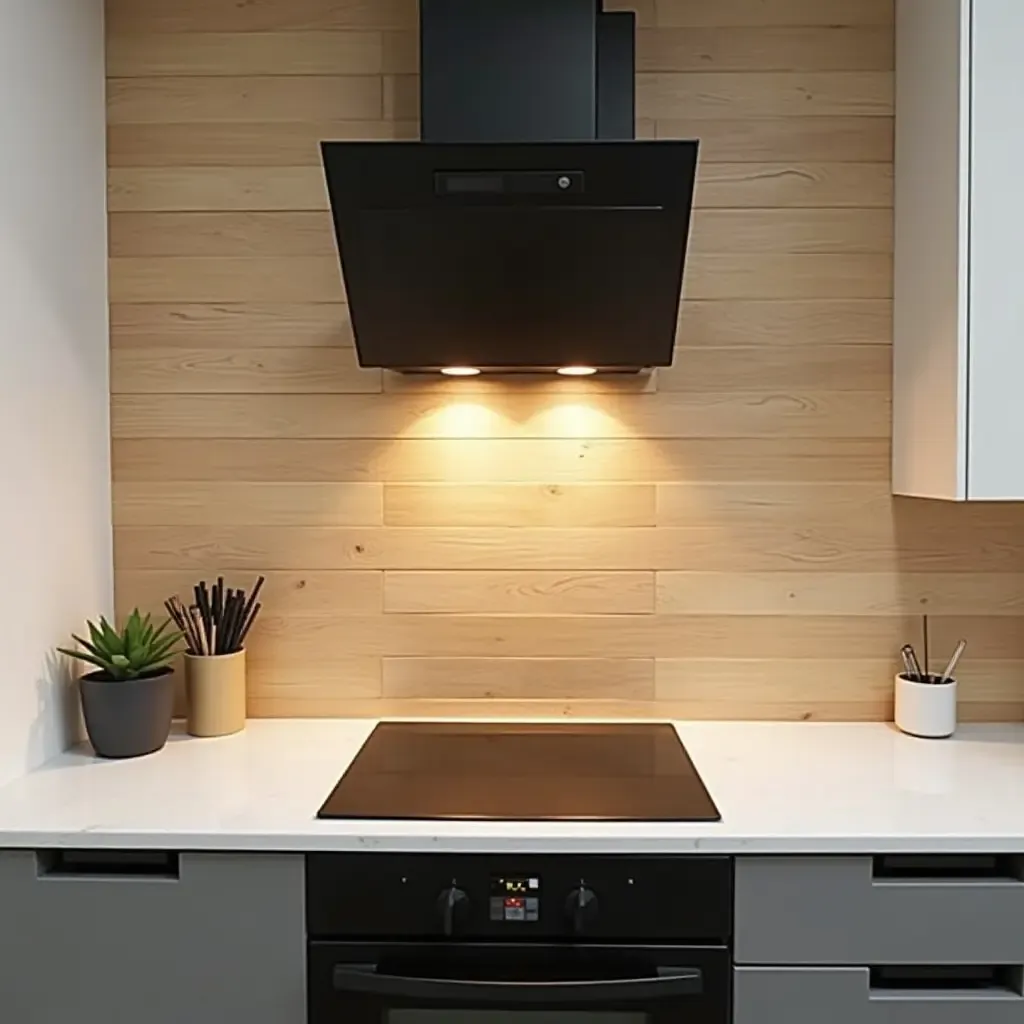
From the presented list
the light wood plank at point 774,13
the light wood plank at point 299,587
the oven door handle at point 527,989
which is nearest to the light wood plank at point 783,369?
the light wood plank at point 774,13

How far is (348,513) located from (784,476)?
867 mm

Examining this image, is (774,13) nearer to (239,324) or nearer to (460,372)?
(460,372)

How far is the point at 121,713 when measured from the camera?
1.76m

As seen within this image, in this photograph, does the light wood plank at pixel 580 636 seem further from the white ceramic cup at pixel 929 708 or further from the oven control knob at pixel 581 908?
the oven control knob at pixel 581 908

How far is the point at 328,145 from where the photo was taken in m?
1.52

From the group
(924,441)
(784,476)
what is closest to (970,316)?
(924,441)

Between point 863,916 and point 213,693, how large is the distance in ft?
3.88

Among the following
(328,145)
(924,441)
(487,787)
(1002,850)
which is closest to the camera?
(1002,850)

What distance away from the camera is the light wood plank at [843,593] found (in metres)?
2.00

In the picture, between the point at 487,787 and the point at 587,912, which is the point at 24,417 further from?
the point at 587,912

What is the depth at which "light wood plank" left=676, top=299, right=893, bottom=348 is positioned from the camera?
1.98m

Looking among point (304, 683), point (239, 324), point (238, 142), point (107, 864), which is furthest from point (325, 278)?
point (107, 864)

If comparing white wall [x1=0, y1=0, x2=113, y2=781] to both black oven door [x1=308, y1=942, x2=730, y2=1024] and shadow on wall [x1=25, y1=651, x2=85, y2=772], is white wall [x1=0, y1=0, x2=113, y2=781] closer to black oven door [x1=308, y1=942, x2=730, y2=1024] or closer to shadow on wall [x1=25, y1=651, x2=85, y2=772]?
shadow on wall [x1=25, y1=651, x2=85, y2=772]

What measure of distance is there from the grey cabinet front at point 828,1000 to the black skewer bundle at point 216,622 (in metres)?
1.07
